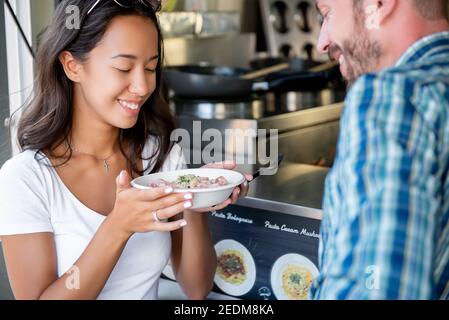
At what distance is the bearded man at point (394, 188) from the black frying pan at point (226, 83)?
175 centimetres

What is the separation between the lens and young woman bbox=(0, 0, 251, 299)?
124cm

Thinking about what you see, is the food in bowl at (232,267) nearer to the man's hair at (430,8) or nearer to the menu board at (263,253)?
the menu board at (263,253)

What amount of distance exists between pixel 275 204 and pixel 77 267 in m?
0.63

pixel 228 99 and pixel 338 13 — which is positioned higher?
pixel 338 13

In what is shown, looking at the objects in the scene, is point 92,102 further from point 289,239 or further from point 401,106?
point 401,106

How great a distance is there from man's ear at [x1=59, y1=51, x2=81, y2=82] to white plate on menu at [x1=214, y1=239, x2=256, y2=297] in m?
0.70

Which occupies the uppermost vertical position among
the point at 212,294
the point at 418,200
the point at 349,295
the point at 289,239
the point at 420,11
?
the point at 420,11

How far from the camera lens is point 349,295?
0.78m

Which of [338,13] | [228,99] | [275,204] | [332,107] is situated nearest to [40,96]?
[275,204]

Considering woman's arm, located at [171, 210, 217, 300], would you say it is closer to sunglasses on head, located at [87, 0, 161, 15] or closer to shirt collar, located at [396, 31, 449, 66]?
sunglasses on head, located at [87, 0, 161, 15]

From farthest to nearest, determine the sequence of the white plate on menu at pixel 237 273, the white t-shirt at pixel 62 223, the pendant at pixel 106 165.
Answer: the white plate on menu at pixel 237 273, the pendant at pixel 106 165, the white t-shirt at pixel 62 223

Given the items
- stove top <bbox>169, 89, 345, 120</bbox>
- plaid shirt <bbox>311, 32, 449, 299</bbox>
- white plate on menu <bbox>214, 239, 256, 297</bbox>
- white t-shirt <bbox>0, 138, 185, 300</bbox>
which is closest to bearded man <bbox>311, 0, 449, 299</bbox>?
plaid shirt <bbox>311, 32, 449, 299</bbox>

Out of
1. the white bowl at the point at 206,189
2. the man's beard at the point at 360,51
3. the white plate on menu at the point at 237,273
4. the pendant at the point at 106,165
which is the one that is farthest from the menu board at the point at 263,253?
the man's beard at the point at 360,51

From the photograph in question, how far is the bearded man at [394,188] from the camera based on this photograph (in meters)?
0.75
